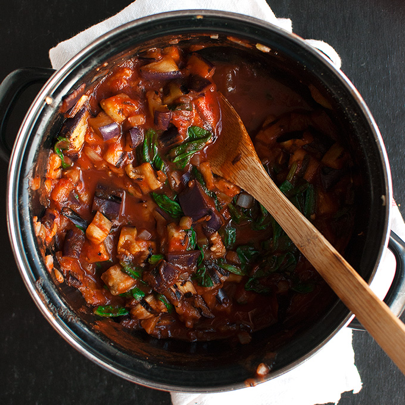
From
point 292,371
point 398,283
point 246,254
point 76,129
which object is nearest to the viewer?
point 398,283

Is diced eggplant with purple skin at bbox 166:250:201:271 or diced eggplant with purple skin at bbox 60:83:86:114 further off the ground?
diced eggplant with purple skin at bbox 60:83:86:114

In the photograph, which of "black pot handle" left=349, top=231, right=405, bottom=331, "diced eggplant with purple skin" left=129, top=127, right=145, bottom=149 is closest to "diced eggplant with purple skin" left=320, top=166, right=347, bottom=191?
"black pot handle" left=349, top=231, right=405, bottom=331

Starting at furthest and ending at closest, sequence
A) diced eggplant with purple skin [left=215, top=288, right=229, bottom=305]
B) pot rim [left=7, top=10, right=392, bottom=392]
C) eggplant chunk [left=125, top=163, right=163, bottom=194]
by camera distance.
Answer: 1. diced eggplant with purple skin [left=215, top=288, right=229, bottom=305]
2. eggplant chunk [left=125, top=163, right=163, bottom=194]
3. pot rim [left=7, top=10, right=392, bottom=392]

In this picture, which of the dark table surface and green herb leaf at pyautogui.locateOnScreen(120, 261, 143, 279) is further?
the dark table surface

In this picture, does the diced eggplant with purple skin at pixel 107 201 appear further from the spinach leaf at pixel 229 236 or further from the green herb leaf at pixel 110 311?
the spinach leaf at pixel 229 236

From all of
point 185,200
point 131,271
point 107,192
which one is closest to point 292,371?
point 131,271

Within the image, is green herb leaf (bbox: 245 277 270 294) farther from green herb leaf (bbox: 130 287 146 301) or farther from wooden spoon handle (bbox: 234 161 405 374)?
green herb leaf (bbox: 130 287 146 301)

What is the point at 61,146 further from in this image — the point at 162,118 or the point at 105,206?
the point at 162,118

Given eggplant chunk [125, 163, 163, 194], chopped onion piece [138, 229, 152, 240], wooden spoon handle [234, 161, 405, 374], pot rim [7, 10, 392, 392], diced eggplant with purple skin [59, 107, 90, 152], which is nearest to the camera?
wooden spoon handle [234, 161, 405, 374]
